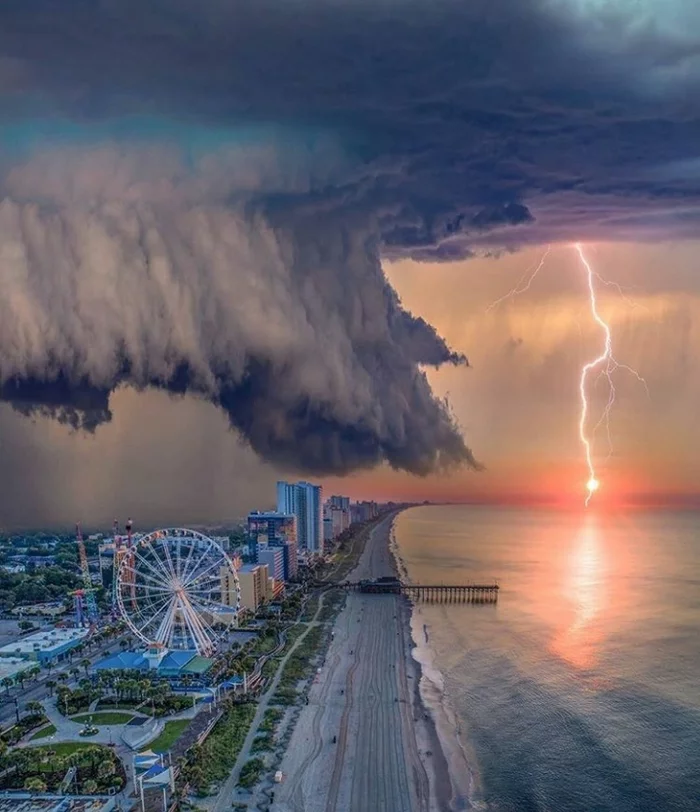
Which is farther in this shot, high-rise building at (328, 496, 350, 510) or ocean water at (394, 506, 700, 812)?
high-rise building at (328, 496, 350, 510)

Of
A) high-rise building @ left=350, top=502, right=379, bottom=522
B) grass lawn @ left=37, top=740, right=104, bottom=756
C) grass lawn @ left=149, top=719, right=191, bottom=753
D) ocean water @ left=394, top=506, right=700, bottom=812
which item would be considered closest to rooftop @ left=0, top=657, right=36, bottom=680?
grass lawn @ left=37, top=740, right=104, bottom=756

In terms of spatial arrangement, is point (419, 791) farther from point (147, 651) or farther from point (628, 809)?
point (147, 651)

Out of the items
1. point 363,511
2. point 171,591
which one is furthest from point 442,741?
point 363,511

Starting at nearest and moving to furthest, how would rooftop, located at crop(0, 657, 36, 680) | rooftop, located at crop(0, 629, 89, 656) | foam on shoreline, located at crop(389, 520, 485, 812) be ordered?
foam on shoreline, located at crop(389, 520, 485, 812)
rooftop, located at crop(0, 657, 36, 680)
rooftop, located at crop(0, 629, 89, 656)

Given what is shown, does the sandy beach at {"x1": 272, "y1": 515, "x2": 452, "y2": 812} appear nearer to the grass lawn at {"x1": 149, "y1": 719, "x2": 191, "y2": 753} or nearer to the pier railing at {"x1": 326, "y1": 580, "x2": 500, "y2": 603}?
the grass lawn at {"x1": 149, "y1": 719, "x2": 191, "y2": 753}

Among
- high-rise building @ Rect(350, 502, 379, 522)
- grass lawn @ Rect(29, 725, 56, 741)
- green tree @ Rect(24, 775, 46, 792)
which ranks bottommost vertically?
high-rise building @ Rect(350, 502, 379, 522)

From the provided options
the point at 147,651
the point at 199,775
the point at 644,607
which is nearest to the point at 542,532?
the point at 644,607

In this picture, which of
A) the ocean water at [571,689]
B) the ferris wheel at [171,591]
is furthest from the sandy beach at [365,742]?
the ferris wheel at [171,591]
